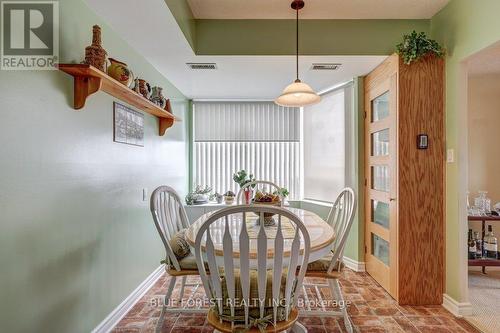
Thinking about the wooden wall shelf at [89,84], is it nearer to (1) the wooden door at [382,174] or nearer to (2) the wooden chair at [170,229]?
(2) the wooden chair at [170,229]

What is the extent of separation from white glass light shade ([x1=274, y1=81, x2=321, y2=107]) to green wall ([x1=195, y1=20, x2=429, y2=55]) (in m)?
0.64

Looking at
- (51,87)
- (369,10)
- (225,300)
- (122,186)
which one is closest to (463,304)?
(225,300)

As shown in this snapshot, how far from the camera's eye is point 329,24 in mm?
2633

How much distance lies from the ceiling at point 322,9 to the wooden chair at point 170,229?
168 cm

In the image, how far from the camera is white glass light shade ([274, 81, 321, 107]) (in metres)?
2.14

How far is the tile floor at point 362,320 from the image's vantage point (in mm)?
2031

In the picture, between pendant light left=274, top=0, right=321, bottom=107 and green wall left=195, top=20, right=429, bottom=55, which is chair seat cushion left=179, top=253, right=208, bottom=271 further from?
green wall left=195, top=20, right=429, bottom=55

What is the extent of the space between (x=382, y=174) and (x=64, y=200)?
277 cm

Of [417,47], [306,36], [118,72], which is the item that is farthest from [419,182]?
[118,72]

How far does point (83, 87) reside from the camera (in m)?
1.61

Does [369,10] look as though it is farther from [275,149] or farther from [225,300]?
[225,300]

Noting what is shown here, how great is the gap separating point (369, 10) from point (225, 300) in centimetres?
270

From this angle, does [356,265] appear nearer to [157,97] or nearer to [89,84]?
[157,97]

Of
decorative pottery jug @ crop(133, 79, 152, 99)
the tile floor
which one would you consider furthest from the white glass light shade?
the tile floor
